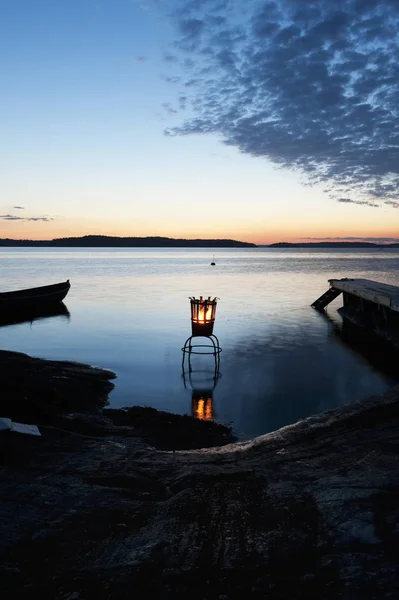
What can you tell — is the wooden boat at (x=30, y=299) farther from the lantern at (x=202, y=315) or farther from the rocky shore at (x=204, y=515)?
the rocky shore at (x=204, y=515)

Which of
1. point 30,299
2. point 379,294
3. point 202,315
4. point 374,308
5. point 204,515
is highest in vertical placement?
point 379,294

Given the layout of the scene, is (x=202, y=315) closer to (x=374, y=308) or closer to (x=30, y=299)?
(x=374, y=308)

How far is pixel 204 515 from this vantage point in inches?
156

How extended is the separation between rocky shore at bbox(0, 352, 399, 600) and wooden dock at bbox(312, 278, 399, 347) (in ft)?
34.0

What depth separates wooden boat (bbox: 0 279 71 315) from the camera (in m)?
22.7

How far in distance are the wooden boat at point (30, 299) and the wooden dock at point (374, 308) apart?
15948 mm

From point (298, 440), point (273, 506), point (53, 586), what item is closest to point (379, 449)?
point (298, 440)

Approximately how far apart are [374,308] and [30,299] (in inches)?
671

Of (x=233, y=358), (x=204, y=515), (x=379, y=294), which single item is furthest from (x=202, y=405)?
(x=379, y=294)

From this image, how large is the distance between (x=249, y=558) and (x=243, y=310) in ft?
77.2

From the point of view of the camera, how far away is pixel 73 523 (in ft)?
12.6

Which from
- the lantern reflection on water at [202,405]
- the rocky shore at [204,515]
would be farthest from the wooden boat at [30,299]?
the rocky shore at [204,515]

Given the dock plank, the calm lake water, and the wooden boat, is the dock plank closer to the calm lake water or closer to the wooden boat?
the calm lake water

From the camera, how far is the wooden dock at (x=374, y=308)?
16.3m
